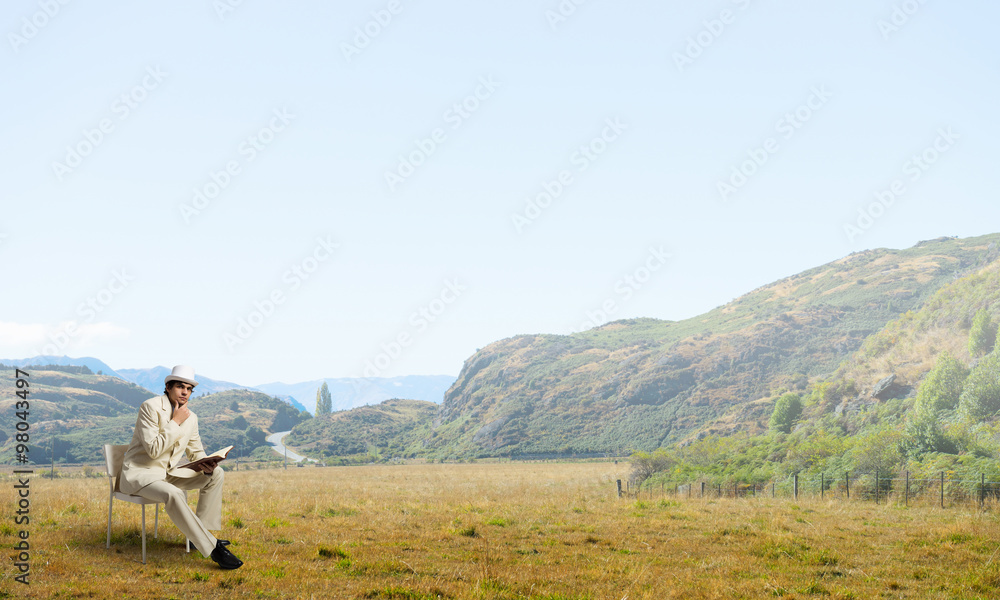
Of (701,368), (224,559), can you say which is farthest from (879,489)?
(701,368)

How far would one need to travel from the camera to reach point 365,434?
132 meters

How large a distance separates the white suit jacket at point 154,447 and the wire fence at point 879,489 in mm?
19510

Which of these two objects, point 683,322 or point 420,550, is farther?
point 683,322

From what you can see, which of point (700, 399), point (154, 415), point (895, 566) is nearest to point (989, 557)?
point (895, 566)

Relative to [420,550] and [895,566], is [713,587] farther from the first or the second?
[420,550]

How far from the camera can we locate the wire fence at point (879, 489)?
816 inches

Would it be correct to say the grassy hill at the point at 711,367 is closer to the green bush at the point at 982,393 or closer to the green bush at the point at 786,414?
the green bush at the point at 786,414

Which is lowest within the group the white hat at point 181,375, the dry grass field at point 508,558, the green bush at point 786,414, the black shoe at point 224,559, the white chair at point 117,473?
the green bush at point 786,414

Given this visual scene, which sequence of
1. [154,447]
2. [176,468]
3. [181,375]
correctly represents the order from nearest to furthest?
[154,447], [176,468], [181,375]

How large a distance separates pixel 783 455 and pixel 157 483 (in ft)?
115

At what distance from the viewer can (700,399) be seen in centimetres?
9681

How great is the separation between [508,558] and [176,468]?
440 cm

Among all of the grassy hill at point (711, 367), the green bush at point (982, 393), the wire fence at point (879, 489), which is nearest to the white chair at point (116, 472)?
the wire fence at point (879, 489)

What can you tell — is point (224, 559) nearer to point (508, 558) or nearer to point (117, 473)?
point (117, 473)
